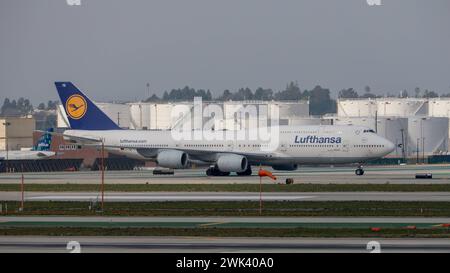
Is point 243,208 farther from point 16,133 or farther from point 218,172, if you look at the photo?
point 16,133

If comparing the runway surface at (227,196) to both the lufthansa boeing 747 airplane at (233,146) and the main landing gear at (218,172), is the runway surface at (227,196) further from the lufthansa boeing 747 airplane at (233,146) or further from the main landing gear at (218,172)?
the main landing gear at (218,172)

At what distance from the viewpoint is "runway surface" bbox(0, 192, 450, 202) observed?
6331 cm

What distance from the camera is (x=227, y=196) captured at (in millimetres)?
66688

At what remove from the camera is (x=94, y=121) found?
346ft

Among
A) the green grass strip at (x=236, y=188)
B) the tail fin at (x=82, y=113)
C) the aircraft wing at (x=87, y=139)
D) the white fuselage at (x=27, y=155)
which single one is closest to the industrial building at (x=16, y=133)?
the white fuselage at (x=27, y=155)

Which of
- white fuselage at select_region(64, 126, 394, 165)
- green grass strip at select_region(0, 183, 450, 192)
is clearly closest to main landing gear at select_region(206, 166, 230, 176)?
white fuselage at select_region(64, 126, 394, 165)

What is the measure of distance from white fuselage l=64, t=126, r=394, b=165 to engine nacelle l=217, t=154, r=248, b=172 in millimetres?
1747

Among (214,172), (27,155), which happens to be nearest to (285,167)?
(214,172)

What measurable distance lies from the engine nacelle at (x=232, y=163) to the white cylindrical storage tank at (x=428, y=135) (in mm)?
90598

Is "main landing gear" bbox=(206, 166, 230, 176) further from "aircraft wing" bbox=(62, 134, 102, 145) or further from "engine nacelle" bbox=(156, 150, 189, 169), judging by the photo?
"aircraft wing" bbox=(62, 134, 102, 145)

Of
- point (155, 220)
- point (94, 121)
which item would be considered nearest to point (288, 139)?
point (94, 121)

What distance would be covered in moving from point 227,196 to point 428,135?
413 feet

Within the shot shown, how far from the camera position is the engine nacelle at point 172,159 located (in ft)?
320

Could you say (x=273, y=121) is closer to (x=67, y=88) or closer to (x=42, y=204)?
(x=67, y=88)
